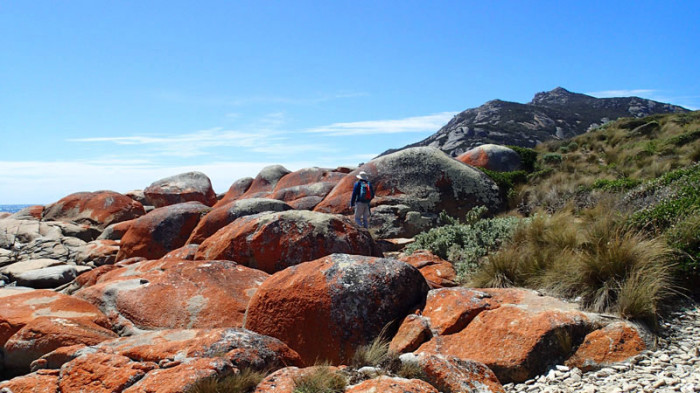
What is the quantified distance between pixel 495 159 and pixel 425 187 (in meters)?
7.14

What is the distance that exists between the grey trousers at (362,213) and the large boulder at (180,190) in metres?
15.2

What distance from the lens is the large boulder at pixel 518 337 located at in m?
4.73

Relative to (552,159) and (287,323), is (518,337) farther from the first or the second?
(552,159)

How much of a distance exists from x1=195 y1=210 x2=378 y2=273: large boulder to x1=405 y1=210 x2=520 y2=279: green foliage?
1.32 m

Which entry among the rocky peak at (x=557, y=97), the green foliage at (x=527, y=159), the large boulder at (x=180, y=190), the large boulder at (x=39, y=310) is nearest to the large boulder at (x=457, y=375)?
the large boulder at (x=39, y=310)

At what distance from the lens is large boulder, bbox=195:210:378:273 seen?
893 centimetres

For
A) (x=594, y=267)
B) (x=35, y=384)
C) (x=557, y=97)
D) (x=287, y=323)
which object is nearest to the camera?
(x=35, y=384)

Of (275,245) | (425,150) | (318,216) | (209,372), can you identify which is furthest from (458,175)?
(209,372)

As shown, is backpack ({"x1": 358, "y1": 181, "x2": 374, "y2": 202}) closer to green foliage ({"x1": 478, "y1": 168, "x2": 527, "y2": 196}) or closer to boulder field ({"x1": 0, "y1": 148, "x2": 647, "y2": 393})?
boulder field ({"x1": 0, "y1": 148, "x2": 647, "y2": 393})

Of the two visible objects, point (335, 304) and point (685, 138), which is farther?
point (685, 138)

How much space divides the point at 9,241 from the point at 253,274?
1400 cm

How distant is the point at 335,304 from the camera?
5848 millimetres

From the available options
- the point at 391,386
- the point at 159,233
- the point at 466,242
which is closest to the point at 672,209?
the point at 466,242

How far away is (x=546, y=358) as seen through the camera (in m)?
4.76
